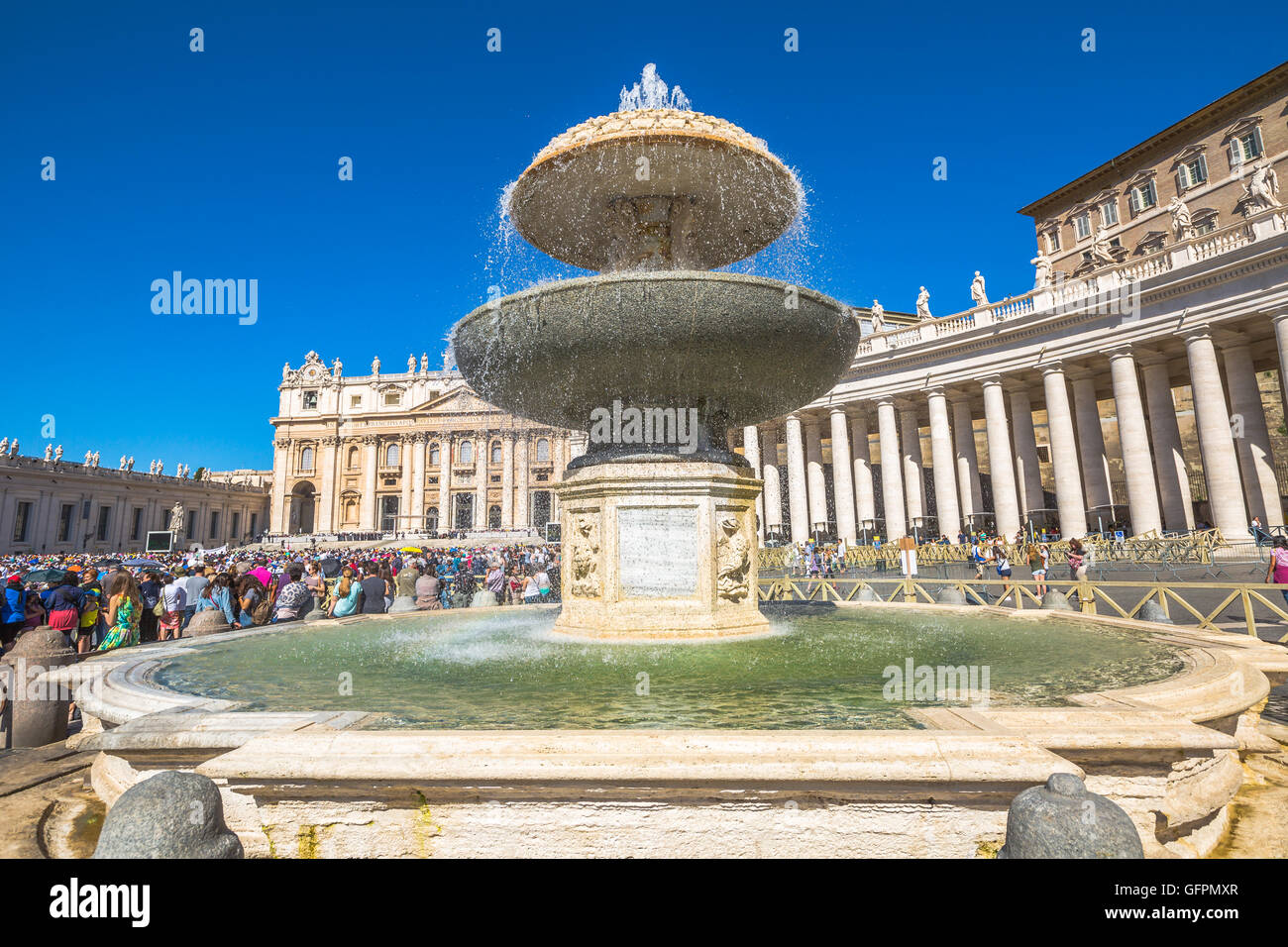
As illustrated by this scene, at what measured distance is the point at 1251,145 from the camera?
3409cm

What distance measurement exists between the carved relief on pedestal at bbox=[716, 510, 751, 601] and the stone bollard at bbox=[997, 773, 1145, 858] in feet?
12.9

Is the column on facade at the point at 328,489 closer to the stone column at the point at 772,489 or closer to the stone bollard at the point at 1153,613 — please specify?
the stone column at the point at 772,489

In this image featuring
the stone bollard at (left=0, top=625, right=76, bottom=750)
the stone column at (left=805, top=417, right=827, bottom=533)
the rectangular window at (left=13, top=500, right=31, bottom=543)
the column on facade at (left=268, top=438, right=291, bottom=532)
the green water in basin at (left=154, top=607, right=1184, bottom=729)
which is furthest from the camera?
the column on facade at (left=268, top=438, right=291, bottom=532)

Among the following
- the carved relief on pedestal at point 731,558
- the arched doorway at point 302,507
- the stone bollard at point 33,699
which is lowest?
the stone bollard at point 33,699

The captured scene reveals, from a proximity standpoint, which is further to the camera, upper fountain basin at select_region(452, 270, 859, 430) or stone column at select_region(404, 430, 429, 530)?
stone column at select_region(404, 430, 429, 530)

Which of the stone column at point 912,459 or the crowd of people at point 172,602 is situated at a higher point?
the stone column at point 912,459

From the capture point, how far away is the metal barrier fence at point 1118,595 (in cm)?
728

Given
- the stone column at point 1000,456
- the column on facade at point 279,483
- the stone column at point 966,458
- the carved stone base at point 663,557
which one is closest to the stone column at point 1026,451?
the stone column at point 966,458

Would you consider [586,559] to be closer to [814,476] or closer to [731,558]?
[731,558]

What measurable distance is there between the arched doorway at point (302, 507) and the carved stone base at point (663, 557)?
294 ft

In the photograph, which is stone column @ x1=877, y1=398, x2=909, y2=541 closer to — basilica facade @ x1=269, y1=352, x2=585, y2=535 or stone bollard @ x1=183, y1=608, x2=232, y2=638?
stone bollard @ x1=183, y1=608, x2=232, y2=638

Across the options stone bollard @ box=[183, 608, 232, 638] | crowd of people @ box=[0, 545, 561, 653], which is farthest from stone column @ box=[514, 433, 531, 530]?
stone bollard @ box=[183, 608, 232, 638]

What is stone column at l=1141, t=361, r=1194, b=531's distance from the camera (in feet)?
87.9
